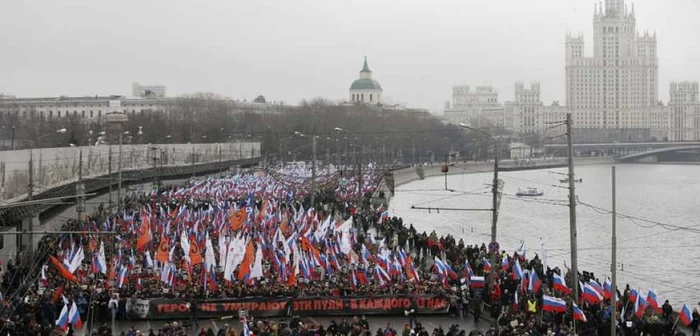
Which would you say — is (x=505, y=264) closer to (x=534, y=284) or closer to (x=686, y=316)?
(x=534, y=284)

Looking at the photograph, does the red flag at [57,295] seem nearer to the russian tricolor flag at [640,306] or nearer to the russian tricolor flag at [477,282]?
the russian tricolor flag at [477,282]

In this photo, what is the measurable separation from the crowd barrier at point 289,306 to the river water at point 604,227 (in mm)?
6269

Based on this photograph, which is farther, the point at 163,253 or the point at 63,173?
the point at 63,173

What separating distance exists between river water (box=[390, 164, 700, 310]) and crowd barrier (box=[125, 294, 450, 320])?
6269mm

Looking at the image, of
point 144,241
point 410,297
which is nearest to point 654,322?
point 410,297

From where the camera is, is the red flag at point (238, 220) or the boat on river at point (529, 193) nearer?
the red flag at point (238, 220)

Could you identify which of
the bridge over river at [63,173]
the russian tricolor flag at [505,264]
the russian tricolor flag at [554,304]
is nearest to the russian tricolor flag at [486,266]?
the russian tricolor flag at [505,264]

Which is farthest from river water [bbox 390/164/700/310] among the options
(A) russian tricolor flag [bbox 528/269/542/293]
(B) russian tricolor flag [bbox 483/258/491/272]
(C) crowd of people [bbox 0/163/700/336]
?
(C) crowd of people [bbox 0/163/700/336]

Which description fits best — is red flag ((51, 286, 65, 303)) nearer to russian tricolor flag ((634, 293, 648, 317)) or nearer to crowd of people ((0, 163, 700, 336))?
crowd of people ((0, 163, 700, 336))

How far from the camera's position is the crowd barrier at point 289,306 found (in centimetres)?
1892

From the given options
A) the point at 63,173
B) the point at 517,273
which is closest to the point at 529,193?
the point at 63,173

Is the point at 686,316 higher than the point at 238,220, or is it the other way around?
the point at 238,220

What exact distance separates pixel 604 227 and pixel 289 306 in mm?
34665

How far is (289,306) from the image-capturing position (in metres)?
19.1
